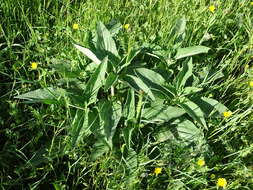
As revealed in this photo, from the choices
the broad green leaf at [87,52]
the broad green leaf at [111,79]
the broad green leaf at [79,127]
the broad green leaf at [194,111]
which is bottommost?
the broad green leaf at [79,127]

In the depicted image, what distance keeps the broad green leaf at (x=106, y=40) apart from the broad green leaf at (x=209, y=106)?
21.5 inches

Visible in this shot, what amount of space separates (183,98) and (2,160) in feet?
3.24

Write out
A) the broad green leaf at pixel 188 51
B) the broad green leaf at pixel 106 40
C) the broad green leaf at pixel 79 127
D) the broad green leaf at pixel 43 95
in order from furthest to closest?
1. the broad green leaf at pixel 188 51
2. the broad green leaf at pixel 106 40
3. the broad green leaf at pixel 43 95
4. the broad green leaf at pixel 79 127

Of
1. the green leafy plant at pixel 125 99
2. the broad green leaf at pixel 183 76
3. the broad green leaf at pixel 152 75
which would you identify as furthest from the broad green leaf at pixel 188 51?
the broad green leaf at pixel 152 75

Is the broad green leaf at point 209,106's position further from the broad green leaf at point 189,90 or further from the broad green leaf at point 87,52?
the broad green leaf at point 87,52

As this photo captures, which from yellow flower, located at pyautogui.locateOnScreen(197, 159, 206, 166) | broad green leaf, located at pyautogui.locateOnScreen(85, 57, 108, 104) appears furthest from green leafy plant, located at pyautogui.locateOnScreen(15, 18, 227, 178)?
yellow flower, located at pyautogui.locateOnScreen(197, 159, 206, 166)

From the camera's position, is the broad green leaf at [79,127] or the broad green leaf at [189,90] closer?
the broad green leaf at [79,127]

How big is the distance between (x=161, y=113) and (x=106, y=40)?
1.79 ft

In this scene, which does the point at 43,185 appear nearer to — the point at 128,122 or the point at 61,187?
the point at 61,187

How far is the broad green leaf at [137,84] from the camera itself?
5.31ft

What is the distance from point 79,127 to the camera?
1.52 m

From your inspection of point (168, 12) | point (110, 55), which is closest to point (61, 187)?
point (110, 55)

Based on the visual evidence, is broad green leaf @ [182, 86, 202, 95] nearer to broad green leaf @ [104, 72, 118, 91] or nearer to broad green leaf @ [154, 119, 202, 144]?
broad green leaf @ [154, 119, 202, 144]

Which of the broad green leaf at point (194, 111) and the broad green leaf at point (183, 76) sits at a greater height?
the broad green leaf at point (183, 76)
